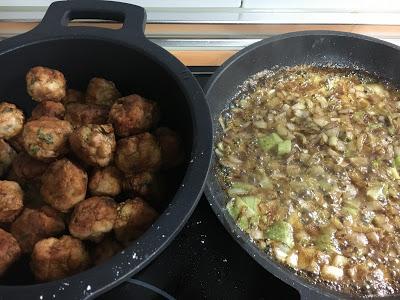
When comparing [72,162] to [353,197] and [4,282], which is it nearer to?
[4,282]

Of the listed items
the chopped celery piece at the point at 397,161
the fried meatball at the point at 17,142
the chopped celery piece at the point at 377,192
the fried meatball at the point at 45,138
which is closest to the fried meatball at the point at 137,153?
the fried meatball at the point at 45,138

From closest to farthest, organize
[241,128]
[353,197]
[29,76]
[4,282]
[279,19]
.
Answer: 1. [4,282]
2. [29,76]
3. [353,197]
4. [241,128]
5. [279,19]

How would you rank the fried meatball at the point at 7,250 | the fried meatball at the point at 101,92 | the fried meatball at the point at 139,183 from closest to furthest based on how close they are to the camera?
the fried meatball at the point at 7,250 → the fried meatball at the point at 139,183 → the fried meatball at the point at 101,92

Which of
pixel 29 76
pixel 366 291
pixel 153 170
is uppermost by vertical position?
pixel 29 76

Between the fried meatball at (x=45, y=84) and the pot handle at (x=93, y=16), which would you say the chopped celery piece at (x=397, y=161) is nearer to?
the pot handle at (x=93, y=16)

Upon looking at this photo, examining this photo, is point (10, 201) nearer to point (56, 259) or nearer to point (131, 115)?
point (56, 259)

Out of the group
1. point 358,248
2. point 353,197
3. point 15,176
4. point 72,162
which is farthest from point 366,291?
point 15,176
